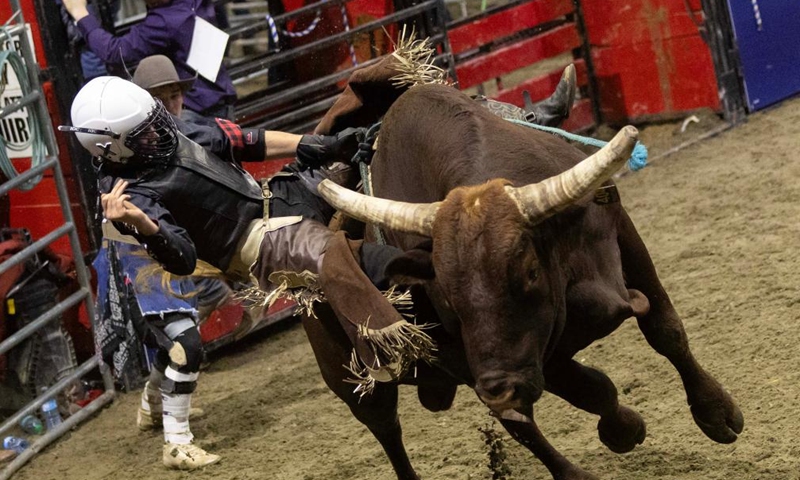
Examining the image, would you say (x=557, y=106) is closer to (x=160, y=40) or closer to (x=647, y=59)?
(x=160, y=40)

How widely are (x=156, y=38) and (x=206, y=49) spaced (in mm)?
307

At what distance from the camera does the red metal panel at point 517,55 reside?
8375mm

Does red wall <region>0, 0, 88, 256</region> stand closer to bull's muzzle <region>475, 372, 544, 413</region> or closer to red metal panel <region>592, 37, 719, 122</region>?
bull's muzzle <region>475, 372, 544, 413</region>

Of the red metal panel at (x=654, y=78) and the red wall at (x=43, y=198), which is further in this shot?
the red metal panel at (x=654, y=78)

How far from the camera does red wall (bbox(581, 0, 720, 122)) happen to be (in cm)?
849

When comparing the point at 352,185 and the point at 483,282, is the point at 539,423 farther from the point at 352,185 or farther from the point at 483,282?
the point at 483,282

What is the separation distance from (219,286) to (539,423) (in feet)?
6.85

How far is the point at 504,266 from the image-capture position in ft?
10.1

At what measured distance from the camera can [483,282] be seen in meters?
3.11

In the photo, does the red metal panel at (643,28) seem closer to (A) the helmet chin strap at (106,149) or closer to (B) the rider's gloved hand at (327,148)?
(B) the rider's gloved hand at (327,148)

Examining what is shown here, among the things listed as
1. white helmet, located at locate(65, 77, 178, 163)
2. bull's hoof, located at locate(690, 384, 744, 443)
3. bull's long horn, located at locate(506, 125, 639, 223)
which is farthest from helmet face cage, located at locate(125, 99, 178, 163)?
bull's hoof, located at locate(690, 384, 744, 443)

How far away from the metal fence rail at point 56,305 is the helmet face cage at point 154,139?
1.66 m

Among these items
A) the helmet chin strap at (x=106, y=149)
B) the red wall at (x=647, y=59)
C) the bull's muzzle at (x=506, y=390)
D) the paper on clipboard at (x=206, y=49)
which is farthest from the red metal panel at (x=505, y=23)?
the bull's muzzle at (x=506, y=390)

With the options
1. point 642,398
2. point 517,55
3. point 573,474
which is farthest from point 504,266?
point 517,55
